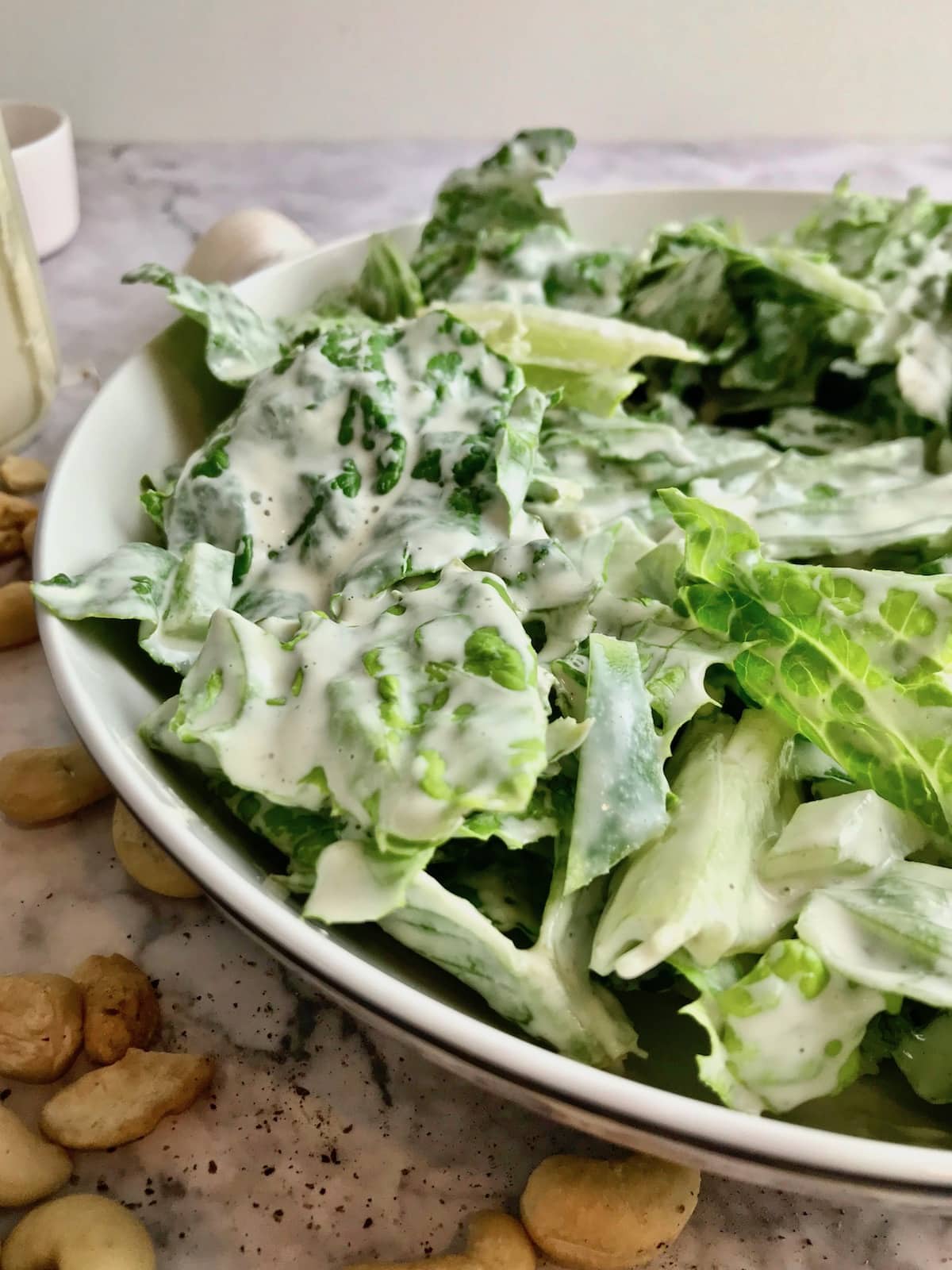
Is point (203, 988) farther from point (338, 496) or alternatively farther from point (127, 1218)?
point (338, 496)

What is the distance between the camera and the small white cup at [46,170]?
124 centimetres

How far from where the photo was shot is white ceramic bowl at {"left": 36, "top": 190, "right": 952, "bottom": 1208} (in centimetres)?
39

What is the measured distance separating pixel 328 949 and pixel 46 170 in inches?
44.2

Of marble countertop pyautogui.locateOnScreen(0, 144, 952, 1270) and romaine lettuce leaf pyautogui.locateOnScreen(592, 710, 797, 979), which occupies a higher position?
romaine lettuce leaf pyautogui.locateOnScreen(592, 710, 797, 979)

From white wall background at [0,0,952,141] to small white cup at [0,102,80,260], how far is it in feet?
0.97

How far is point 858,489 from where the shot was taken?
2.47 feet

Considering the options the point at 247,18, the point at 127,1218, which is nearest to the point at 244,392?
the point at 127,1218

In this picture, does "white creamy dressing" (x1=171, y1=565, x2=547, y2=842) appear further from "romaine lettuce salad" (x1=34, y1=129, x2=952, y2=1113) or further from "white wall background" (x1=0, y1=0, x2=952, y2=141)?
"white wall background" (x1=0, y1=0, x2=952, y2=141)

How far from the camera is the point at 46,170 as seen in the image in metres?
1.26

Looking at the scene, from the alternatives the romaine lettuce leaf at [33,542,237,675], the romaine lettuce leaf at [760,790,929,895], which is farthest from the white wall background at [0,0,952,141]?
the romaine lettuce leaf at [760,790,929,895]

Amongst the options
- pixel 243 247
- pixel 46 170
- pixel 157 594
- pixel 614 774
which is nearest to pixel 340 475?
pixel 157 594

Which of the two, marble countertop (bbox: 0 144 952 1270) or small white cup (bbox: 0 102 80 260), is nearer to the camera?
marble countertop (bbox: 0 144 952 1270)

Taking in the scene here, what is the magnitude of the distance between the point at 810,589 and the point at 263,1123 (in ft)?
1.18

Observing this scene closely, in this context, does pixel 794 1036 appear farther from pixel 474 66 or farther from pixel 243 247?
pixel 474 66
